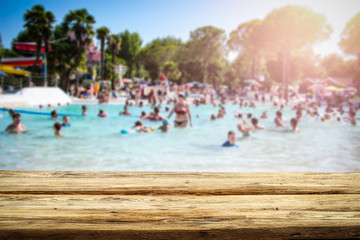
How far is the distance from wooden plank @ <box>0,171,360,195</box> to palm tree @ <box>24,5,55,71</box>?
2138 centimetres

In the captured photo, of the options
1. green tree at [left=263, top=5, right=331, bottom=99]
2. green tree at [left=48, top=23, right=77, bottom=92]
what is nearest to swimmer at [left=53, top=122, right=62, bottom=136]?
green tree at [left=48, top=23, right=77, bottom=92]

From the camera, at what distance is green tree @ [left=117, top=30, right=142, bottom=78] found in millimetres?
48594

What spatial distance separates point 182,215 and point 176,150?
722 cm

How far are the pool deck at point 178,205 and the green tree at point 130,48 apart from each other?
4861 centimetres

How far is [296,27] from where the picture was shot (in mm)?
27719

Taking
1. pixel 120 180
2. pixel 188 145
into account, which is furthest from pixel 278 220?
pixel 188 145

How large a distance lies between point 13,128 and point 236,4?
29.2 feet

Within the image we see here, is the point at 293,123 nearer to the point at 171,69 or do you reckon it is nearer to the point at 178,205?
the point at 178,205

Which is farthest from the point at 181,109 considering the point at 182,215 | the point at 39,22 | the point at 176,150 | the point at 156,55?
the point at 156,55

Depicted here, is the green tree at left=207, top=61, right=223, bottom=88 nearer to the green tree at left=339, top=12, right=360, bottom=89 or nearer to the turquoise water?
the green tree at left=339, top=12, right=360, bottom=89

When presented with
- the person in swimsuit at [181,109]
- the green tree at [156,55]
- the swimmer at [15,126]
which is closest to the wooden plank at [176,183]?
the person in swimsuit at [181,109]

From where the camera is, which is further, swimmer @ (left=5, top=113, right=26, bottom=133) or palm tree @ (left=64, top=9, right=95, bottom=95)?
palm tree @ (left=64, top=9, right=95, bottom=95)

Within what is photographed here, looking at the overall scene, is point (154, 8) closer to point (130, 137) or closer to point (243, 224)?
point (130, 137)

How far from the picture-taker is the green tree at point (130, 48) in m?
48.6
